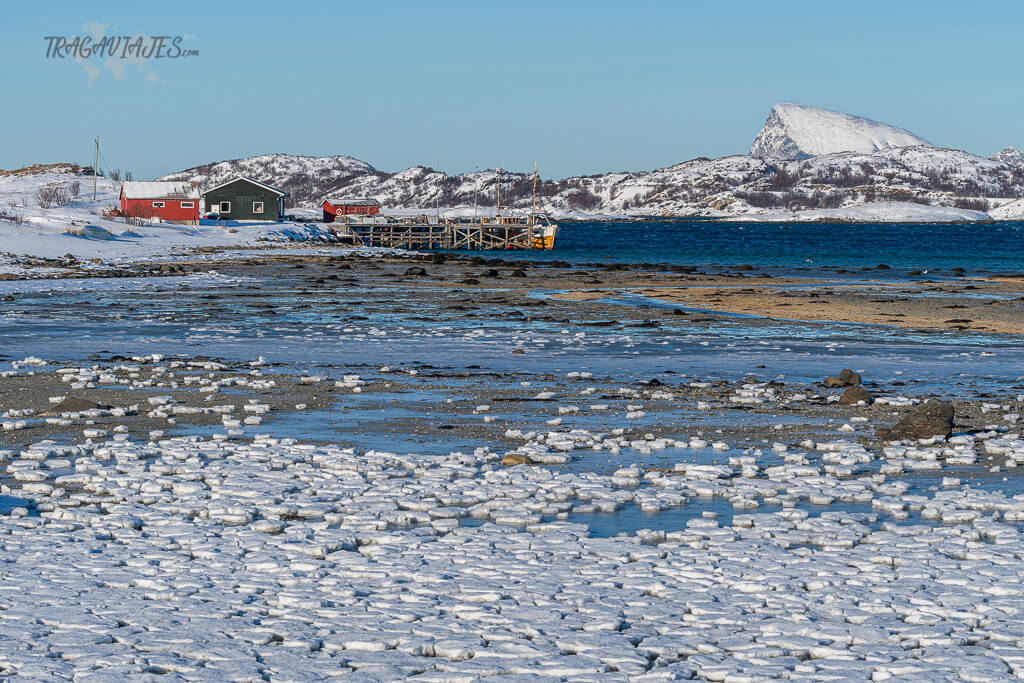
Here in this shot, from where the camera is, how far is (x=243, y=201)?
108m

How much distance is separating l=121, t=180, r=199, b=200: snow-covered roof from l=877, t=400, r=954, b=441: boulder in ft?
309

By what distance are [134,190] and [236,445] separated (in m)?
95.8

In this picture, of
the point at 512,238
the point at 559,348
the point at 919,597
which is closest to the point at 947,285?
the point at 559,348

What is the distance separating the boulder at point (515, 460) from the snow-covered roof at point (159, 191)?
3702 inches

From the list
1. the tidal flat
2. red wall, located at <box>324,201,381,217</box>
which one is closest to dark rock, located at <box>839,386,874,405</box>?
the tidal flat

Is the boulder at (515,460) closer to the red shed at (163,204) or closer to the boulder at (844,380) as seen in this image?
the boulder at (844,380)

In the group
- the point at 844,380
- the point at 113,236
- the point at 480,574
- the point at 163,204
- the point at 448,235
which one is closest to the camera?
the point at 480,574

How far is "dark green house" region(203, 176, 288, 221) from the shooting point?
107875 millimetres

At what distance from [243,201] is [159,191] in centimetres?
753

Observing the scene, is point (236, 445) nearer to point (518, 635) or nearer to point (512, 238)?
point (518, 635)

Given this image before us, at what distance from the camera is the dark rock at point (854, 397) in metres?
17.7

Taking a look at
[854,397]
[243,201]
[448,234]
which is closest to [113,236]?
[243,201]

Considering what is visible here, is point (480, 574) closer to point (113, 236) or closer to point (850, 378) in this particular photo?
point (850, 378)

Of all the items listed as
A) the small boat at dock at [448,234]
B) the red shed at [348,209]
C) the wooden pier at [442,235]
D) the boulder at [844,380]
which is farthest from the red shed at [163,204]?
the boulder at [844,380]
